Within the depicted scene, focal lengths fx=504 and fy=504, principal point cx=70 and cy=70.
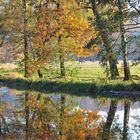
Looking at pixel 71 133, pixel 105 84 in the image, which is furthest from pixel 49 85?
pixel 71 133

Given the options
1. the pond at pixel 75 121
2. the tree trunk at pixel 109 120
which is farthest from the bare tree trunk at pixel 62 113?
the tree trunk at pixel 109 120

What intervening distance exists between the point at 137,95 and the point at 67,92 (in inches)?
275

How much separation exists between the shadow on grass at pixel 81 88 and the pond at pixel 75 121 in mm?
3191

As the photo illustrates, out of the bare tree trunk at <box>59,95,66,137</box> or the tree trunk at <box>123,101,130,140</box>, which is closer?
the tree trunk at <box>123,101,130,140</box>

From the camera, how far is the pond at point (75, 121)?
609 inches

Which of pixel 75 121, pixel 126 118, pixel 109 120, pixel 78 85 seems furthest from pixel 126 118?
pixel 78 85

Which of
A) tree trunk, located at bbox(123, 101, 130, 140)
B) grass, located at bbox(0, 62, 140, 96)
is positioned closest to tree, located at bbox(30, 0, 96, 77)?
grass, located at bbox(0, 62, 140, 96)

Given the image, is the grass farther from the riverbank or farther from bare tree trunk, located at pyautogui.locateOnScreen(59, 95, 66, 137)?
bare tree trunk, located at pyautogui.locateOnScreen(59, 95, 66, 137)

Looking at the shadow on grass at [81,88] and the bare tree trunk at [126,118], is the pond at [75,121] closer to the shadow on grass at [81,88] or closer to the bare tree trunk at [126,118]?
the bare tree trunk at [126,118]

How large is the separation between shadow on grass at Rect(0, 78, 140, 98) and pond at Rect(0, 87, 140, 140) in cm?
319

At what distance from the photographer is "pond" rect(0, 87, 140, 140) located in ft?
50.8

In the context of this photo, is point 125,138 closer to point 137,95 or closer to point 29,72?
point 137,95

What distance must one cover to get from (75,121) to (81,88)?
50.3 ft

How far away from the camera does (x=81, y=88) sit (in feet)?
112
